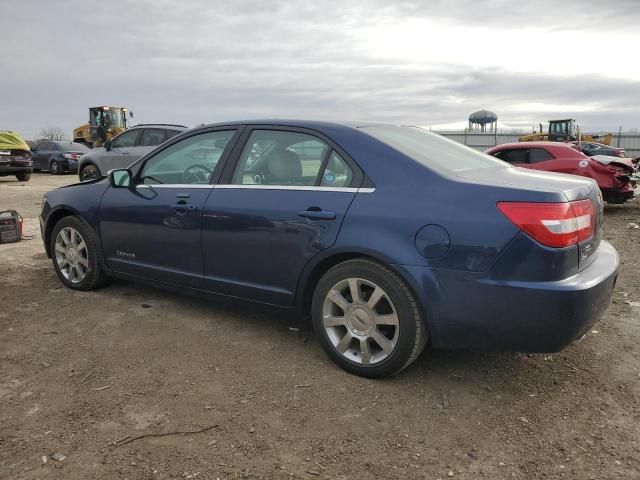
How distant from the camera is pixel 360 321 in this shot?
3.18 m

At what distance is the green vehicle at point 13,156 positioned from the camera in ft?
54.9

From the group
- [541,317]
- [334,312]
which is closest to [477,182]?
[541,317]

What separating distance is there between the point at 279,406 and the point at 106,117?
26297mm

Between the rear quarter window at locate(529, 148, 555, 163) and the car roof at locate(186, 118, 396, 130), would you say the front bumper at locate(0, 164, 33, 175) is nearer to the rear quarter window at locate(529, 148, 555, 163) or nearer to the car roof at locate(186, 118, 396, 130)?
the rear quarter window at locate(529, 148, 555, 163)

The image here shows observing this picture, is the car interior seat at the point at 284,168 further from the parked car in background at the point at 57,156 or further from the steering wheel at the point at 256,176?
the parked car in background at the point at 57,156

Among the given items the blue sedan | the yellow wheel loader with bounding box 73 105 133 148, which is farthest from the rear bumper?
the yellow wheel loader with bounding box 73 105 133 148

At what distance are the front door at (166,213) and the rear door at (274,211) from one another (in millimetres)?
169

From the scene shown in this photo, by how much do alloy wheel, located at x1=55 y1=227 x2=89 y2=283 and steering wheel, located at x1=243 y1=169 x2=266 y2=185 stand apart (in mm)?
1922

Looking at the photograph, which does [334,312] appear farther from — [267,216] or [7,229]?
[7,229]

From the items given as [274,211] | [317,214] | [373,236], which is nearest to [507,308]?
[373,236]

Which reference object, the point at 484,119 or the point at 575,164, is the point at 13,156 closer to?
the point at 575,164

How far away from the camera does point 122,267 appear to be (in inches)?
176

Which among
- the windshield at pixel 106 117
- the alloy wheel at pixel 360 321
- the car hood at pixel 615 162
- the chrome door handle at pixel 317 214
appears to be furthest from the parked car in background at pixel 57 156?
the alloy wheel at pixel 360 321

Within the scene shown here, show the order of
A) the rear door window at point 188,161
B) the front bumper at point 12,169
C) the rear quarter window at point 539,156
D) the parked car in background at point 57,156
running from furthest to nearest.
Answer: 1. the parked car in background at point 57,156
2. the front bumper at point 12,169
3. the rear quarter window at point 539,156
4. the rear door window at point 188,161
